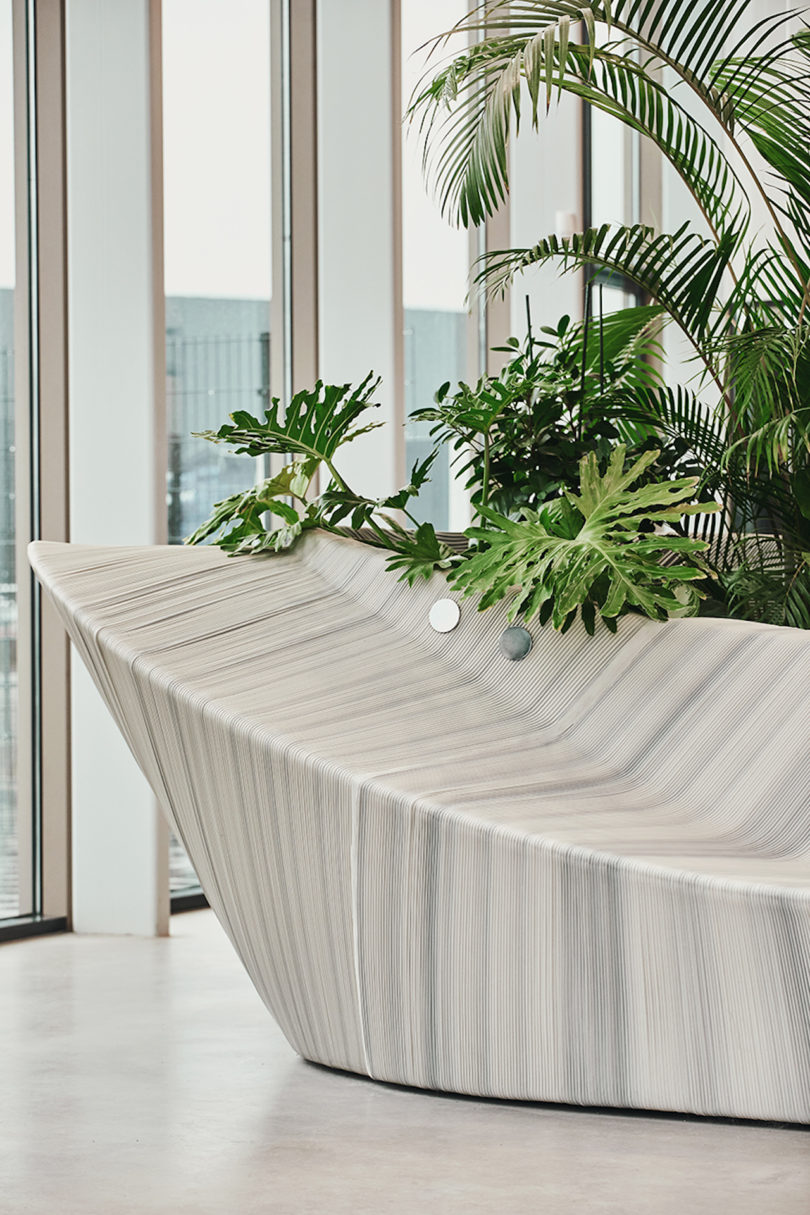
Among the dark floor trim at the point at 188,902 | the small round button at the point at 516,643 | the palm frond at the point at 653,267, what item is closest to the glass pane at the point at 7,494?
the dark floor trim at the point at 188,902

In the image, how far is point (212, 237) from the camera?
4.34 m

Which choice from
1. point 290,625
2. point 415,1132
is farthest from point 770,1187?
point 290,625

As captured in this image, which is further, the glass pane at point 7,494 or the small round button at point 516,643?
the glass pane at point 7,494

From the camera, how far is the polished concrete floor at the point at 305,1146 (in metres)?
1.83

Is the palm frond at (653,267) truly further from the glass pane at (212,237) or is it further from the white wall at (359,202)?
the glass pane at (212,237)

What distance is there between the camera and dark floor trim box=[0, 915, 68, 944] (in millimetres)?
3676

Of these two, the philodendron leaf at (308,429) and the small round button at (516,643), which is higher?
the philodendron leaf at (308,429)

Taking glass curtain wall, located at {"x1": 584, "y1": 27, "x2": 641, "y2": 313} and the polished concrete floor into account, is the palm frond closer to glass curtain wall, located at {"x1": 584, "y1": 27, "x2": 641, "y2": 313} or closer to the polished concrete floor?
the polished concrete floor

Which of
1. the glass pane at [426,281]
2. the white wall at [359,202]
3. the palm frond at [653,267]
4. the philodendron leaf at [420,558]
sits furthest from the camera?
the glass pane at [426,281]

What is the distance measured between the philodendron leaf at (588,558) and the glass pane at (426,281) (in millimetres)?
2375

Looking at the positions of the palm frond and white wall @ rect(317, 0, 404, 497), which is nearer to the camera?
the palm frond

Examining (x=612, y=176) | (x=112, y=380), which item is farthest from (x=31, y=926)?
(x=612, y=176)

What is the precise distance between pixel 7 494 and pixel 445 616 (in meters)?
1.68

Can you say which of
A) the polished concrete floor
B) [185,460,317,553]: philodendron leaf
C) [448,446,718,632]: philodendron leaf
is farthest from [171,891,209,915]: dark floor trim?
[448,446,718,632]: philodendron leaf
